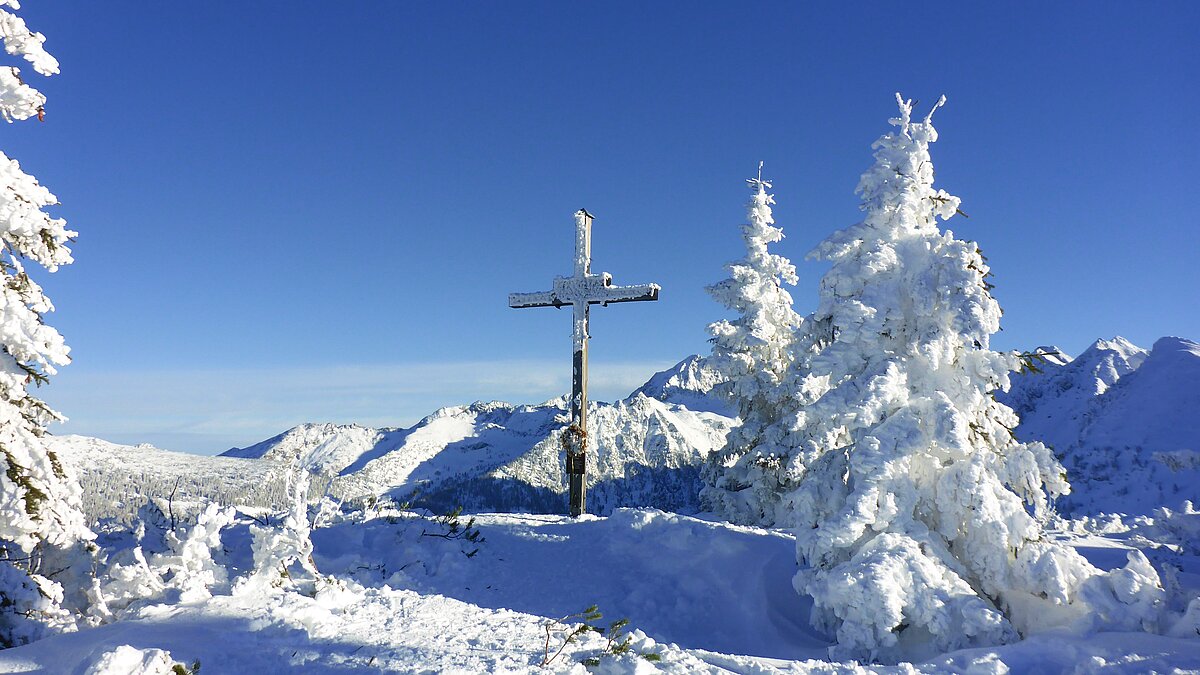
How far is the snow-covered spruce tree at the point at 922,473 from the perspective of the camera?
30.0 feet

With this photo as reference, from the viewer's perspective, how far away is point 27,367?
7770mm

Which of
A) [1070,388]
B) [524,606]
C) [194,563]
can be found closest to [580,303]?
[524,606]

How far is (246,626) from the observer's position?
628cm

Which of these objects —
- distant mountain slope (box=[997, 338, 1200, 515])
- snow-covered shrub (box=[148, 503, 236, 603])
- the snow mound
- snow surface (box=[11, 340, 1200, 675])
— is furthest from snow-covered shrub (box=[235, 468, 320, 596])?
the snow mound

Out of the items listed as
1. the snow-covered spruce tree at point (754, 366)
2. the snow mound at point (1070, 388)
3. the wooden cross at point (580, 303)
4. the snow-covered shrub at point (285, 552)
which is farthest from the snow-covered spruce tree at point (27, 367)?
the snow mound at point (1070, 388)

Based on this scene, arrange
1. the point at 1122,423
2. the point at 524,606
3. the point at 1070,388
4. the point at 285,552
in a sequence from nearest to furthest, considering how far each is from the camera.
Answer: the point at 285,552
the point at 524,606
the point at 1122,423
the point at 1070,388

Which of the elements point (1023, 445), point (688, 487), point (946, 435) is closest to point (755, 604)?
point (946, 435)

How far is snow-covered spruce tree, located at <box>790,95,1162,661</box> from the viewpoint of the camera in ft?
30.0

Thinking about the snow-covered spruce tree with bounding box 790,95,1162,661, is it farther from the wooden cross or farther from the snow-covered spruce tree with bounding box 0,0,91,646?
the snow-covered spruce tree with bounding box 0,0,91,646

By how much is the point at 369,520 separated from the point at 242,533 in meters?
2.27

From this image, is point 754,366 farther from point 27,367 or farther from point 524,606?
point 27,367

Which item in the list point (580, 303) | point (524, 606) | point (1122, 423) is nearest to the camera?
point (524, 606)

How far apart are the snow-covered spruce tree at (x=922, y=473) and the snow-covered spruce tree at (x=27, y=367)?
33.6ft

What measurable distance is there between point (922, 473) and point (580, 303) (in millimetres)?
8651
